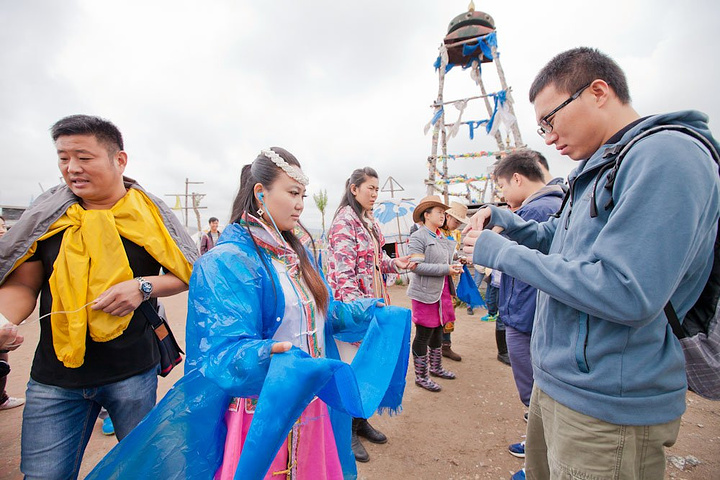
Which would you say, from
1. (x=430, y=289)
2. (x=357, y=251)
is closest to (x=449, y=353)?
(x=430, y=289)

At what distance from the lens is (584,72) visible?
1311mm

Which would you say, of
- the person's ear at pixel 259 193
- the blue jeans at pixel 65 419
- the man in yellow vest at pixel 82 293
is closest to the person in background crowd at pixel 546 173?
the person's ear at pixel 259 193

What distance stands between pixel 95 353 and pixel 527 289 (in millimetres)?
2906

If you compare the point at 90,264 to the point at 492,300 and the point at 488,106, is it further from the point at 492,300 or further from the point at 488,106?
the point at 488,106

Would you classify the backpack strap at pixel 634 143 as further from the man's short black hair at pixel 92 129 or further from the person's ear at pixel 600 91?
the man's short black hair at pixel 92 129

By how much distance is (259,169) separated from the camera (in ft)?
5.60

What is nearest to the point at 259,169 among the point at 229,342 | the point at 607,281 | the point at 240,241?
the point at 240,241

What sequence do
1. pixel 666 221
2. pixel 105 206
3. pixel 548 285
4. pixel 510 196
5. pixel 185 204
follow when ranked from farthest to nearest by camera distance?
pixel 185 204 → pixel 510 196 → pixel 105 206 → pixel 548 285 → pixel 666 221

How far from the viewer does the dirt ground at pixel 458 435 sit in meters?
2.64

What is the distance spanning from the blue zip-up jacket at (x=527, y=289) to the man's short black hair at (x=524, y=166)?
8.3 inches

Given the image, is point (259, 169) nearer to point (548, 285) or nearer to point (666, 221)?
point (548, 285)

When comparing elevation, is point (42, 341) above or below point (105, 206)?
below

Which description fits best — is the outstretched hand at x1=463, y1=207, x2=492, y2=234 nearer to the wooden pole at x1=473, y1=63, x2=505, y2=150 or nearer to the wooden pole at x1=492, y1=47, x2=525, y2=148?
the wooden pole at x1=492, y1=47, x2=525, y2=148

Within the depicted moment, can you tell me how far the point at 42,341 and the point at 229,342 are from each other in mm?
1222
